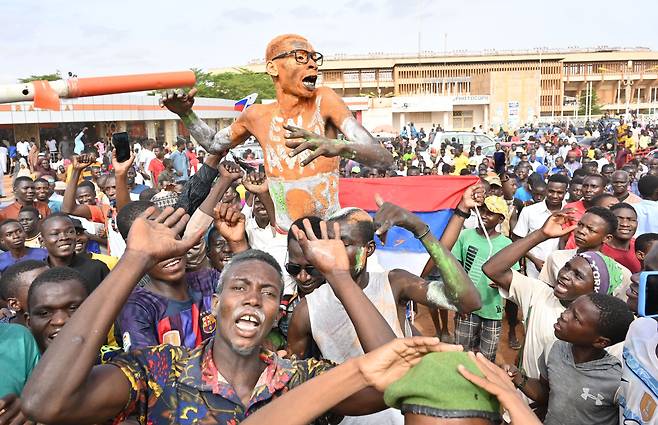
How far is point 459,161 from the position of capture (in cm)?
1205

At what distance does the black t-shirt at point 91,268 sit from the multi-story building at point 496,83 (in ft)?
150

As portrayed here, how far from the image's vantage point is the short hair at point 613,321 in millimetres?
2631

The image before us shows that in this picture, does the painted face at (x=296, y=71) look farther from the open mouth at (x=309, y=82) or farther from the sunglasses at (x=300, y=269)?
the sunglasses at (x=300, y=269)

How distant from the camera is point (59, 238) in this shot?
12.4ft

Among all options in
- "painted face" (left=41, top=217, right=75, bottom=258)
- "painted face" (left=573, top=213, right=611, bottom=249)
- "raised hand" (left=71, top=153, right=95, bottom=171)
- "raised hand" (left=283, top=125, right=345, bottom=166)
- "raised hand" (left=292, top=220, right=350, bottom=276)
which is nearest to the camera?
"raised hand" (left=292, top=220, right=350, bottom=276)

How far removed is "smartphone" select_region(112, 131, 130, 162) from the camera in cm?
403

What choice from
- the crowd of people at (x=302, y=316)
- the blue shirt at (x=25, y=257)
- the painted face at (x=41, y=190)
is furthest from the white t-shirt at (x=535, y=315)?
the painted face at (x=41, y=190)

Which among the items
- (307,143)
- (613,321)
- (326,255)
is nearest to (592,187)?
(613,321)

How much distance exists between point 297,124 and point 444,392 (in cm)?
207

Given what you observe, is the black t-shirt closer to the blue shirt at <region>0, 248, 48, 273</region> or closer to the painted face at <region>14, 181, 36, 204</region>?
the blue shirt at <region>0, 248, 48, 273</region>

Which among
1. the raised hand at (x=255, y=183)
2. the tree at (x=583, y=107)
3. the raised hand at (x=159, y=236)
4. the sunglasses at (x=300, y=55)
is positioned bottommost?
the raised hand at (x=255, y=183)

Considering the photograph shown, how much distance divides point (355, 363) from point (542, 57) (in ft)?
225

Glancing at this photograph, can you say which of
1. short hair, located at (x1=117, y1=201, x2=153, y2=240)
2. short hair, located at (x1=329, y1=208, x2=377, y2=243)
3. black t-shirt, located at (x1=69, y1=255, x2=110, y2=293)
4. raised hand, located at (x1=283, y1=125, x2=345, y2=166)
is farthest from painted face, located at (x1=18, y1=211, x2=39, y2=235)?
short hair, located at (x1=329, y1=208, x2=377, y2=243)

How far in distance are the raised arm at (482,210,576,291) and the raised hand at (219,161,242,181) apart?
A: 170 cm
